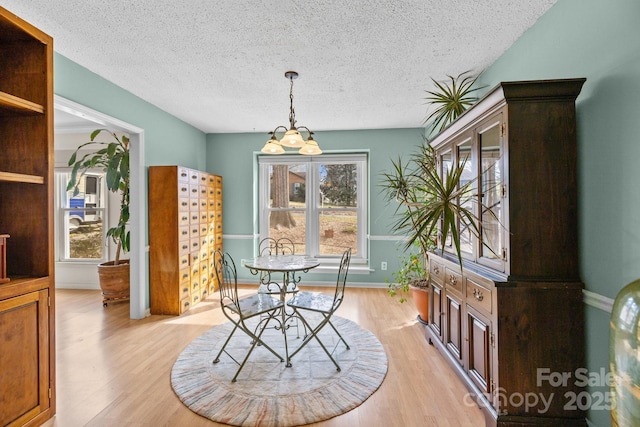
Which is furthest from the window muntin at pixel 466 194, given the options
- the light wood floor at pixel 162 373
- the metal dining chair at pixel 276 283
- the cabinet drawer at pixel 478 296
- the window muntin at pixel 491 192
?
the metal dining chair at pixel 276 283

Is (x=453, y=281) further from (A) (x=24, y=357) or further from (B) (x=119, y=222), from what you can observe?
(B) (x=119, y=222)

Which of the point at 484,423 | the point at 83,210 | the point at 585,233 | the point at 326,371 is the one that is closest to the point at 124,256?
the point at 83,210

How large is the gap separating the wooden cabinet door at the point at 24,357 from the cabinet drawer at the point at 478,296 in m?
2.68

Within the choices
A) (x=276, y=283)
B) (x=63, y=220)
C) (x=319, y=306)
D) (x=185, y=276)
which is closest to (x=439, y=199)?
(x=319, y=306)

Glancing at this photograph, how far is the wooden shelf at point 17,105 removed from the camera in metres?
1.63

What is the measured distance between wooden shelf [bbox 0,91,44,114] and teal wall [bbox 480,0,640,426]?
124 inches

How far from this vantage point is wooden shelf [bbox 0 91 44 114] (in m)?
1.63

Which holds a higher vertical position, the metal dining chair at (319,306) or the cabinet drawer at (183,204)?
the cabinet drawer at (183,204)

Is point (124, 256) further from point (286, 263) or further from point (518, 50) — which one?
point (518, 50)

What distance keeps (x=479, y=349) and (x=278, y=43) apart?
253 centimetres

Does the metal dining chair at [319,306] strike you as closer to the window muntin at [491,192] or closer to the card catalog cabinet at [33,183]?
the window muntin at [491,192]

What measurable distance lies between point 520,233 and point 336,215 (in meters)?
3.47

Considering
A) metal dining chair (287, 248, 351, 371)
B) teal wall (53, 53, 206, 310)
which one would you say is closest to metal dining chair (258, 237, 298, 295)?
metal dining chair (287, 248, 351, 371)

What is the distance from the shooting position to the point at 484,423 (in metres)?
1.80
